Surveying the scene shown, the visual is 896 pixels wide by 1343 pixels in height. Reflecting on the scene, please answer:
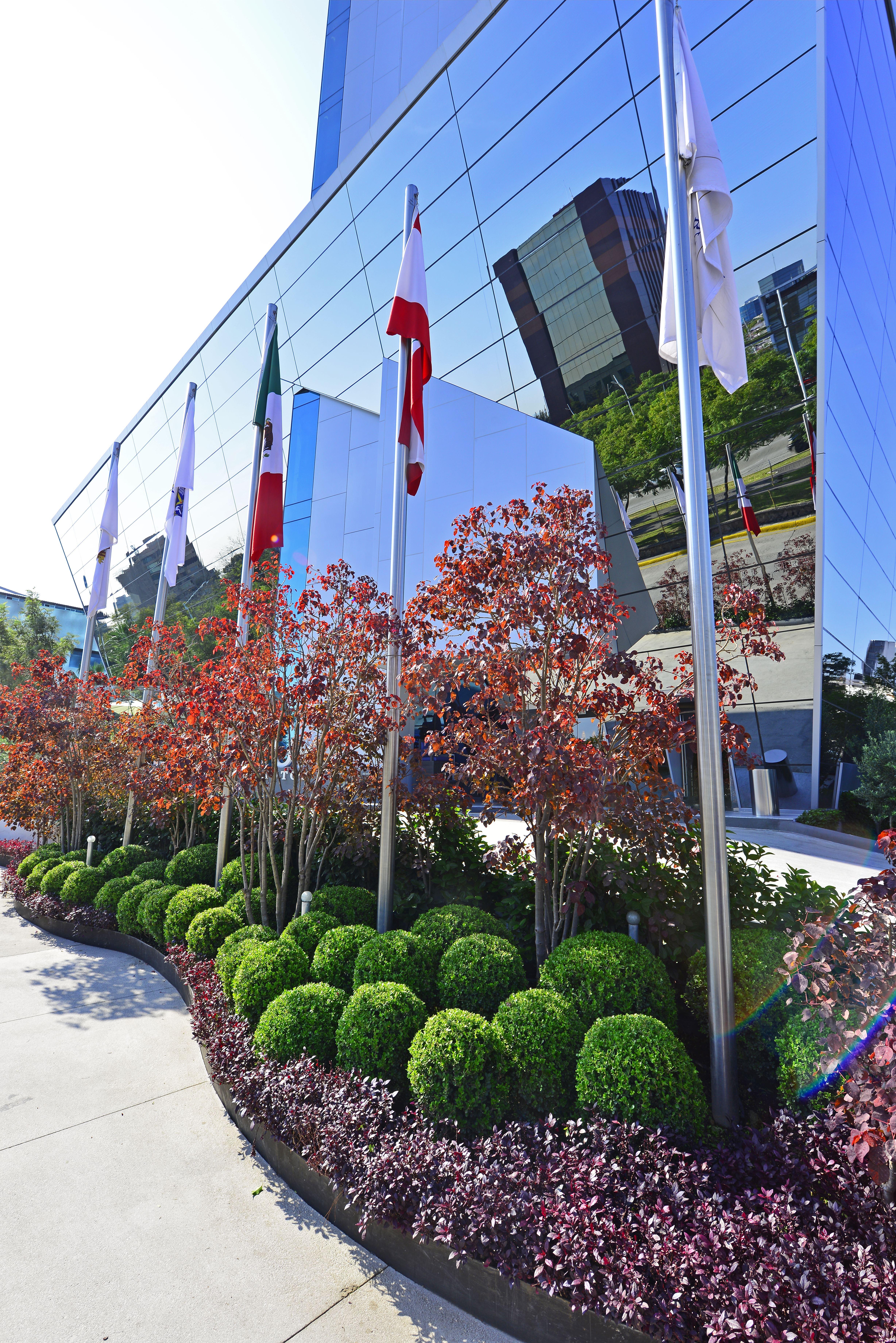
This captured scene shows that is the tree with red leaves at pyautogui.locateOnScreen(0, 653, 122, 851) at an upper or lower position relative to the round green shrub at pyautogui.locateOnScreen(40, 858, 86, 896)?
upper

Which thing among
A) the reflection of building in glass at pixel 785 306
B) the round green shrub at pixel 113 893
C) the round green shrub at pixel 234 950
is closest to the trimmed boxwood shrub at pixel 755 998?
the round green shrub at pixel 234 950

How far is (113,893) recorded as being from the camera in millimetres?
8305

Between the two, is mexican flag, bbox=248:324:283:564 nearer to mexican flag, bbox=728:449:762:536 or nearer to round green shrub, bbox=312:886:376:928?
round green shrub, bbox=312:886:376:928

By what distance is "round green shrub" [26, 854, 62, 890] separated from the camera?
32.1ft

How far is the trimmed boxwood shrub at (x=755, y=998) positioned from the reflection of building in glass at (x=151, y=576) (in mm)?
26272

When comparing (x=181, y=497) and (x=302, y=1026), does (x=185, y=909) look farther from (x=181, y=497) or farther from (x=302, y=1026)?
(x=181, y=497)

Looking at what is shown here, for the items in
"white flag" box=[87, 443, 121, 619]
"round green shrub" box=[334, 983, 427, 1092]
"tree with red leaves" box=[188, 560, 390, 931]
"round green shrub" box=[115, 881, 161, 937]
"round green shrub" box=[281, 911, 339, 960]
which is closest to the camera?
"round green shrub" box=[334, 983, 427, 1092]

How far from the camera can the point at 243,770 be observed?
6441 mm

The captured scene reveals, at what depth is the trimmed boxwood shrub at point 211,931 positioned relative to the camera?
6.35 metres

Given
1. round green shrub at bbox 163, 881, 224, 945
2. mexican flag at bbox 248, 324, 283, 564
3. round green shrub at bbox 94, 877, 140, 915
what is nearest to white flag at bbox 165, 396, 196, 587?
mexican flag at bbox 248, 324, 283, 564

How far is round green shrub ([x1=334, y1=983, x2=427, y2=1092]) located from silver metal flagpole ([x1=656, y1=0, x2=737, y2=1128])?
1.69 m

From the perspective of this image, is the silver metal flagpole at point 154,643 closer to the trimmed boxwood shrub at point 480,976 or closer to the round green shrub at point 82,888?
the round green shrub at point 82,888

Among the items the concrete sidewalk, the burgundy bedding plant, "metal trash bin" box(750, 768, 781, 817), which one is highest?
"metal trash bin" box(750, 768, 781, 817)

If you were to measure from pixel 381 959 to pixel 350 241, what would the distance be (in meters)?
21.5
